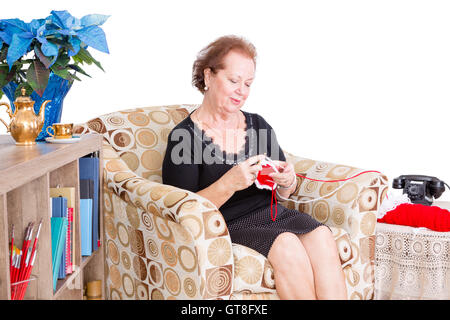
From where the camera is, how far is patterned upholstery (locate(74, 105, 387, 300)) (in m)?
1.63

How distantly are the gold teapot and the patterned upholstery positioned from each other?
1.23 ft

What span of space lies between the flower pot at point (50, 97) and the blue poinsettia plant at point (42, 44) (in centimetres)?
3

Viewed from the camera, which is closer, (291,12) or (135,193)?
(135,193)

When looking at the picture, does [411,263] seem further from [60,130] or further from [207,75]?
[60,130]

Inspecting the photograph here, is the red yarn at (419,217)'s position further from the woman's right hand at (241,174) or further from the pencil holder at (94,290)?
the pencil holder at (94,290)

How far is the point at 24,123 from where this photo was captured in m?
1.70

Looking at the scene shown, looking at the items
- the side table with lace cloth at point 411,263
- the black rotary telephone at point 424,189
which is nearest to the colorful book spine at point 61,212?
the side table with lace cloth at point 411,263

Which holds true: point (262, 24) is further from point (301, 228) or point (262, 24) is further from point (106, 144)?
point (301, 228)

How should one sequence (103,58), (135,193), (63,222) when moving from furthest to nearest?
(103,58) < (135,193) < (63,222)

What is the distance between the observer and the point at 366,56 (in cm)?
285

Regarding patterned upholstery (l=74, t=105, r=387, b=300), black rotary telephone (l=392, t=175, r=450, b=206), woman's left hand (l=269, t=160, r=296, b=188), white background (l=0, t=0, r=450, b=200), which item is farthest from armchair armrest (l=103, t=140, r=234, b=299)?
white background (l=0, t=0, r=450, b=200)

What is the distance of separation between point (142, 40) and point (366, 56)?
119 cm

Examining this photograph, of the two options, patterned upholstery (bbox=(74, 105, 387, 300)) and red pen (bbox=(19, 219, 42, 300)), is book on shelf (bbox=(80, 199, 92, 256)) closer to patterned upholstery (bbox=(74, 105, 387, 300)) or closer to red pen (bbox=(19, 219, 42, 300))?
patterned upholstery (bbox=(74, 105, 387, 300))

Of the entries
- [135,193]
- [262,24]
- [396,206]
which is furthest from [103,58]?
[396,206]
